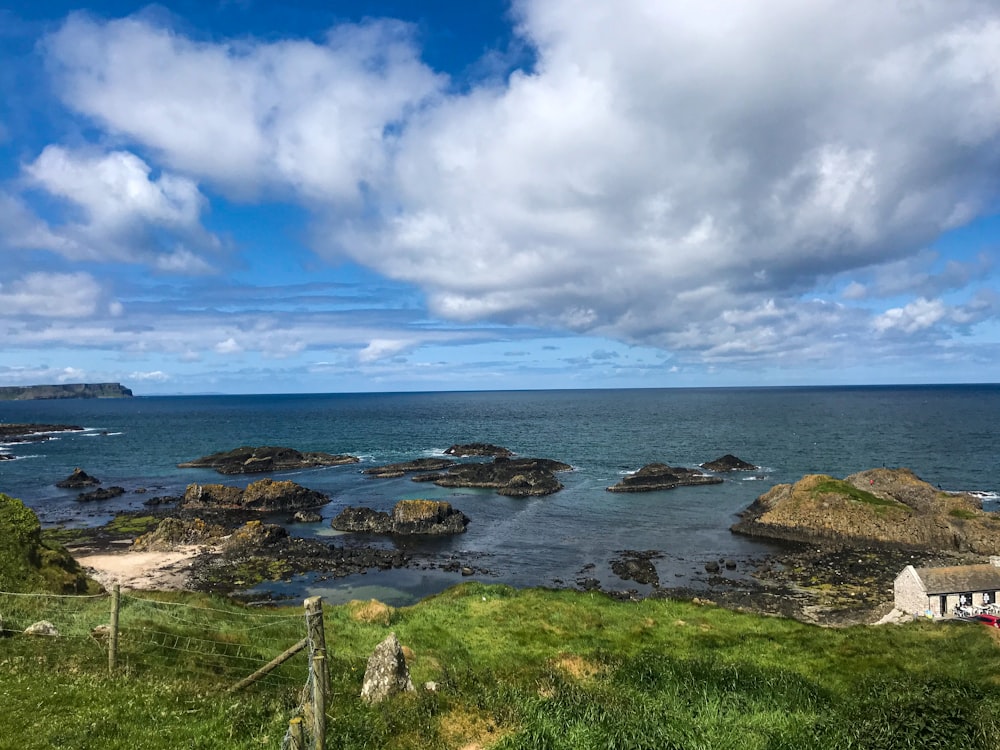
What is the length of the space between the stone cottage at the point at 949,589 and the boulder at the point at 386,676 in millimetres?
31667

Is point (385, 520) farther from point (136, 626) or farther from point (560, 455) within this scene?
point (560, 455)

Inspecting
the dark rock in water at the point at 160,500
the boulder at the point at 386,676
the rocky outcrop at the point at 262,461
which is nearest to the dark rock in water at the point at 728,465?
the rocky outcrop at the point at 262,461

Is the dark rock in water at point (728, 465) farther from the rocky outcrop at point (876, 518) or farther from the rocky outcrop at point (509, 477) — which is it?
the rocky outcrop at point (876, 518)

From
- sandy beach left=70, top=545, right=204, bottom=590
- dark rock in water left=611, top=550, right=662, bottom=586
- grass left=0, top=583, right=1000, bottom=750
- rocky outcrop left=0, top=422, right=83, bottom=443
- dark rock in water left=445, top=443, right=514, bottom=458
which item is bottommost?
dark rock in water left=611, top=550, right=662, bottom=586

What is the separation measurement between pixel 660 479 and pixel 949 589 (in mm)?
51758

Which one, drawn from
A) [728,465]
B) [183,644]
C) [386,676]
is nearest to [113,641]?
[183,644]

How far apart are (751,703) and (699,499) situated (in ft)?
206

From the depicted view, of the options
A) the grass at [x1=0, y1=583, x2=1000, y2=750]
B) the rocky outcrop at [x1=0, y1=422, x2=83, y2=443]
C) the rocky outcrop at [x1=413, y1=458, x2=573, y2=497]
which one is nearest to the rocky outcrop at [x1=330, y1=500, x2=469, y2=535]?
the rocky outcrop at [x1=413, y1=458, x2=573, y2=497]

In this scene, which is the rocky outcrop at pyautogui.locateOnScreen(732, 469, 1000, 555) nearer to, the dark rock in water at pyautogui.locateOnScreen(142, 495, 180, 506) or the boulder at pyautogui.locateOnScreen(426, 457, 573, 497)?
the boulder at pyautogui.locateOnScreen(426, 457, 573, 497)

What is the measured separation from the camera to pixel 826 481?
62.0m

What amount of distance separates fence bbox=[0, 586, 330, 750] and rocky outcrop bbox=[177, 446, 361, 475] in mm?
78890

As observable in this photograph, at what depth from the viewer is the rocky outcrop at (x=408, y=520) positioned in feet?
200

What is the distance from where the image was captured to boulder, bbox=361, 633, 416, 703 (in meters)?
15.2

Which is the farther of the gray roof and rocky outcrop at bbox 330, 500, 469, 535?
rocky outcrop at bbox 330, 500, 469, 535
